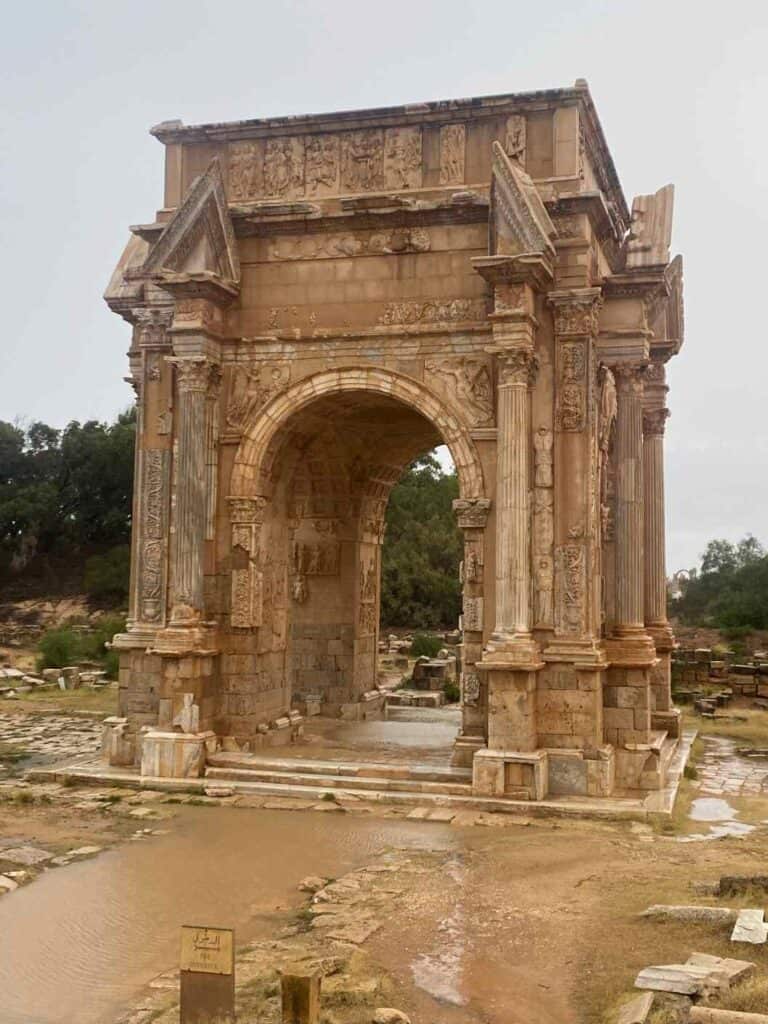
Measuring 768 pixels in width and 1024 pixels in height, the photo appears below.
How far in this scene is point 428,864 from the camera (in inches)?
368

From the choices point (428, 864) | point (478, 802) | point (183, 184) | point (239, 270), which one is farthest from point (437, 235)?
point (428, 864)

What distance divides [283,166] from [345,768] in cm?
735

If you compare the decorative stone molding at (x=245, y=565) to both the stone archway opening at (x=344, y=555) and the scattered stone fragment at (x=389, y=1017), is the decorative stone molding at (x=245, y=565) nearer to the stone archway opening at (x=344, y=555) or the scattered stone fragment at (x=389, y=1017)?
the stone archway opening at (x=344, y=555)

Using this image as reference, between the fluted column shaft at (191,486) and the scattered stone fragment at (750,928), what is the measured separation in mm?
7725

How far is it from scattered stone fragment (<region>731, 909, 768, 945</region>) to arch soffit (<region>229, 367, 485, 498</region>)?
6.47 m

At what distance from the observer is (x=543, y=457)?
12547mm

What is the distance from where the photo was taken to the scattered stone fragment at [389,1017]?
5680 mm

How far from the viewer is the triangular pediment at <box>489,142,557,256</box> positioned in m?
12.2

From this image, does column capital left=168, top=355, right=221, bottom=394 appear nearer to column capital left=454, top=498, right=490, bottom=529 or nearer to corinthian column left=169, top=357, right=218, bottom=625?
corinthian column left=169, top=357, right=218, bottom=625

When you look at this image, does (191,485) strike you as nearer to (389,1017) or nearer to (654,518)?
(654,518)

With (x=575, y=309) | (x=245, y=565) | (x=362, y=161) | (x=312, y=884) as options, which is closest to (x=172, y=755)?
(x=245, y=565)

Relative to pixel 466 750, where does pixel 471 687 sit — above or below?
above

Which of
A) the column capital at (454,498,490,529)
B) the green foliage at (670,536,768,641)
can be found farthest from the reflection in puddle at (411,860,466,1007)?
the green foliage at (670,536,768,641)

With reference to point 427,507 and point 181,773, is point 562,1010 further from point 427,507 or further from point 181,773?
point 427,507
